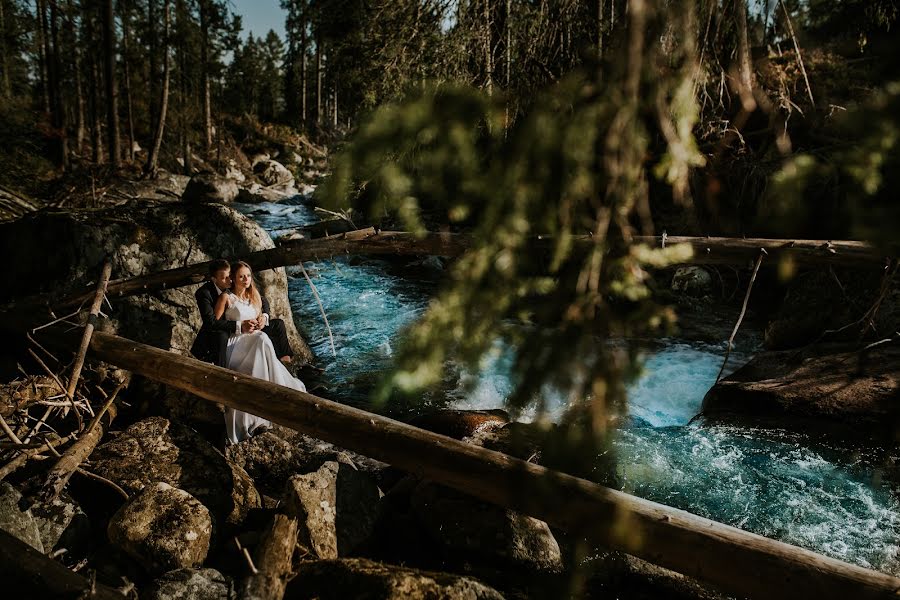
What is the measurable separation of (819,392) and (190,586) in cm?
645

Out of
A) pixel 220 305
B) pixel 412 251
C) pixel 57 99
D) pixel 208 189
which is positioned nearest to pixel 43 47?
pixel 57 99

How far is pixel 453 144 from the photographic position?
5.24 ft

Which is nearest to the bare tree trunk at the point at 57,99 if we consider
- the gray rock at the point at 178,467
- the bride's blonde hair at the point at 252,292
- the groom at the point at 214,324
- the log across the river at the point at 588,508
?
the bride's blonde hair at the point at 252,292

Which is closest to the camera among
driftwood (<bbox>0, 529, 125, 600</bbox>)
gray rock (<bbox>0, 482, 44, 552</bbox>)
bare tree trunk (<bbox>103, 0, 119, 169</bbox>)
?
driftwood (<bbox>0, 529, 125, 600</bbox>)

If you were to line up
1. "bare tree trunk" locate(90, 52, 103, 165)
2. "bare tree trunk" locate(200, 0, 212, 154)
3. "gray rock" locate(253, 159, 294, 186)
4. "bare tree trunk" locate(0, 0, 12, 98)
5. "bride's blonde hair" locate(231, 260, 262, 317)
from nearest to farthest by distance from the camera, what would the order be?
"bride's blonde hair" locate(231, 260, 262, 317)
"bare tree trunk" locate(0, 0, 12, 98)
"bare tree trunk" locate(90, 52, 103, 165)
"bare tree trunk" locate(200, 0, 212, 154)
"gray rock" locate(253, 159, 294, 186)

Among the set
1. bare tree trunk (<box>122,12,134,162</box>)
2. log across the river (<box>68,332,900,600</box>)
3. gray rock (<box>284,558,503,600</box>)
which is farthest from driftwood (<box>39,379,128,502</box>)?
bare tree trunk (<box>122,12,134,162</box>)

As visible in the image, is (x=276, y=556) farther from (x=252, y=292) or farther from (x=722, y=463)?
(x=722, y=463)

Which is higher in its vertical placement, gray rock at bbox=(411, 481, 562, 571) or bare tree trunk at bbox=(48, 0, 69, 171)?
bare tree trunk at bbox=(48, 0, 69, 171)

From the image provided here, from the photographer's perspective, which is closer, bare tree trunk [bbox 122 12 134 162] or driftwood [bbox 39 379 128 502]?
driftwood [bbox 39 379 128 502]

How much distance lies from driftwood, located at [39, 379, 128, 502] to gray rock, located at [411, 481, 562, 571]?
2.83 metres

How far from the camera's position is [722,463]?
511cm

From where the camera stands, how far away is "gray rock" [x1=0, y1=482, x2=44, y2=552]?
315cm

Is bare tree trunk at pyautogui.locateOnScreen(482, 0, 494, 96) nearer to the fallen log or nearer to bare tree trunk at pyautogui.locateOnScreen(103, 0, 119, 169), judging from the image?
the fallen log

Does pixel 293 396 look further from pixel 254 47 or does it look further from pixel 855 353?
pixel 254 47
